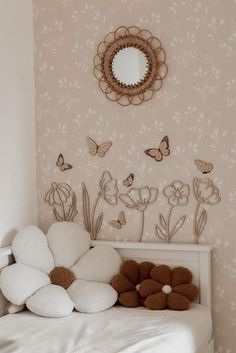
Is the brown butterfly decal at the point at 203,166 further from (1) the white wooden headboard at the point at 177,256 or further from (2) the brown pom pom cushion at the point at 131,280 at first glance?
(2) the brown pom pom cushion at the point at 131,280

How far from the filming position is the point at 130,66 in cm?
253

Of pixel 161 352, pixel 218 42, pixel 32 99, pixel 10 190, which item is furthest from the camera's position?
pixel 32 99

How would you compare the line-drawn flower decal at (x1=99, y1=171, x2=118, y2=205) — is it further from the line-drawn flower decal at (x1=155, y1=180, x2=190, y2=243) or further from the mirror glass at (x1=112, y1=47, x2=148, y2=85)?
the mirror glass at (x1=112, y1=47, x2=148, y2=85)

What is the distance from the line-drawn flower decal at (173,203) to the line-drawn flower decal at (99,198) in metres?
0.27

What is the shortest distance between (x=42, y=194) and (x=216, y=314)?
1.11 meters

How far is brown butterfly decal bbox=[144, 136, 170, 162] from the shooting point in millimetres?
2486

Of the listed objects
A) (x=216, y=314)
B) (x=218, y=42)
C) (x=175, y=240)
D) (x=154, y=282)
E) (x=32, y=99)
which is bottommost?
(x=216, y=314)

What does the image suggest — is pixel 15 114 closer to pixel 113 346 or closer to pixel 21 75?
pixel 21 75

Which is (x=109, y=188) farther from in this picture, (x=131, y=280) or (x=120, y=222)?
(x=131, y=280)

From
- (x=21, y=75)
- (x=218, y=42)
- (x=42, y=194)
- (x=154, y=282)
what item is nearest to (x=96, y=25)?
(x=21, y=75)

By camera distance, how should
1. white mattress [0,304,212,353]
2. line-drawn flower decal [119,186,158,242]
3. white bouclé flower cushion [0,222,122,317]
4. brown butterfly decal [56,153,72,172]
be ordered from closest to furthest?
white mattress [0,304,212,353]
white bouclé flower cushion [0,222,122,317]
line-drawn flower decal [119,186,158,242]
brown butterfly decal [56,153,72,172]

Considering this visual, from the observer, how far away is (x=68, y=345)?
185cm

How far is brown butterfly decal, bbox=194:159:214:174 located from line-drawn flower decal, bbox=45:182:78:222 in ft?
2.27

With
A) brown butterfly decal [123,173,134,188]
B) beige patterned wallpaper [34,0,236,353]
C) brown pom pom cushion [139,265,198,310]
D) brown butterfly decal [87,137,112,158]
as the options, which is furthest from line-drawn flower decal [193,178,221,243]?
brown butterfly decal [87,137,112,158]
